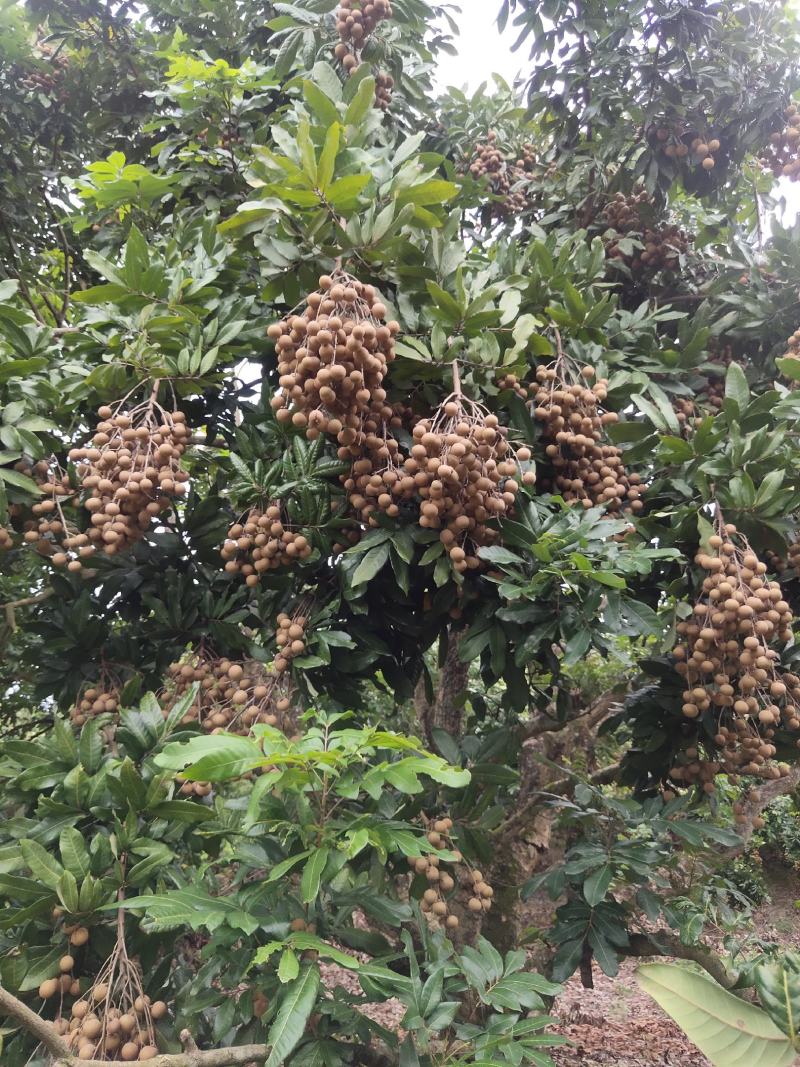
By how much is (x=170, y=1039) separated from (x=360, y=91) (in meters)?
2.22

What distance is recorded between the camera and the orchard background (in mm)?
1473

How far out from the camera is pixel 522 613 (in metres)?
1.78

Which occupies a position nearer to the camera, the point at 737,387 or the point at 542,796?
the point at 737,387

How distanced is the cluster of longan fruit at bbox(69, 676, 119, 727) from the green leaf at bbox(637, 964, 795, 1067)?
71.2 inches

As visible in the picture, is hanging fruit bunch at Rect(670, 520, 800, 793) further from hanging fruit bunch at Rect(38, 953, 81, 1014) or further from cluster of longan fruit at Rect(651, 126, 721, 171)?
cluster of longan fruit at Rect(651, 126, 721, 171)

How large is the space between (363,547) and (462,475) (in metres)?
0.33

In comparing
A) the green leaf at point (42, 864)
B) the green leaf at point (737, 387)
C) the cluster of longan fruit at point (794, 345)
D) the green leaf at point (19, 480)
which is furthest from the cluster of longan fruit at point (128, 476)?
the cluster of longan fruit at point (794, 345)

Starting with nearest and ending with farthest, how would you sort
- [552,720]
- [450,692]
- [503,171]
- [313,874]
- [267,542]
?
1. [313,874]
2. [267,542]
3. [450,692]
4. [552,720]
5. [503,171]

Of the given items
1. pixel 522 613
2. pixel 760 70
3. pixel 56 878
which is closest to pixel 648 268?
pixel 760 70

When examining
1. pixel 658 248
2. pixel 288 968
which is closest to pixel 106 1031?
pixel 288 968

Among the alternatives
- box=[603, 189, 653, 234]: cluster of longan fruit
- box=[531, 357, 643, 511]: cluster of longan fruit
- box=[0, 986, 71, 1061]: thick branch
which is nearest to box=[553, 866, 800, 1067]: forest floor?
box=[531, 357, 643, 511]: cluster of longan fruit

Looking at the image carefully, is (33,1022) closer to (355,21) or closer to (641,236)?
(355,21)

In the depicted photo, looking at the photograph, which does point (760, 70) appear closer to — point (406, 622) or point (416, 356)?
point (416, 356)

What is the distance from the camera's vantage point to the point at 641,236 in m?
3.31
